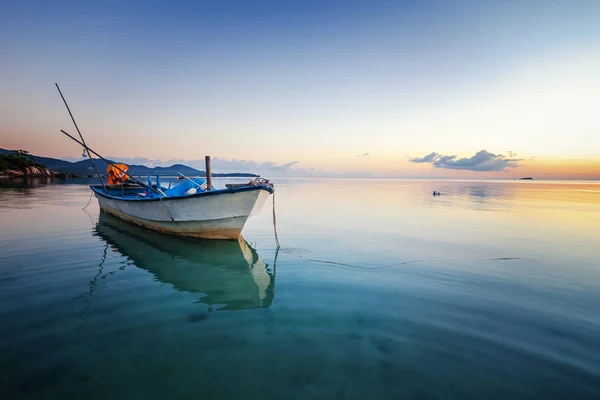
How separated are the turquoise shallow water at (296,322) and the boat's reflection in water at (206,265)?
0.08m

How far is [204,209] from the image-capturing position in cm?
1266

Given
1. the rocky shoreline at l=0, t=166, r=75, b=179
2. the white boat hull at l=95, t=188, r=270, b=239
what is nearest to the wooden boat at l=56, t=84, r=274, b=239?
A: the white boat hull at l=95, t=188, r=270, b=239

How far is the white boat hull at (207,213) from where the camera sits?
1222cm

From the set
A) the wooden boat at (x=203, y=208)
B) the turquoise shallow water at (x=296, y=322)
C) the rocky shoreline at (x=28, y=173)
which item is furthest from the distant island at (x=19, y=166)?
the turquoise shallow water at (x=296, y=322)

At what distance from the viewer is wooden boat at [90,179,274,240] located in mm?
12102

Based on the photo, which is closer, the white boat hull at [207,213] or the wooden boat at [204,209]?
the wooden boat at [204,209]

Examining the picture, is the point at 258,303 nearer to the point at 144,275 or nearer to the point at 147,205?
the point at 144,275

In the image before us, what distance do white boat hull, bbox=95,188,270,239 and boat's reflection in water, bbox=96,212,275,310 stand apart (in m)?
0.46

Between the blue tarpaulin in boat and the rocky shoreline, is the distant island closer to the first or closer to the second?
the rocky shoreline

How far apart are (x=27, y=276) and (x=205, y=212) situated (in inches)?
238

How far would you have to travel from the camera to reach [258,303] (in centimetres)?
671

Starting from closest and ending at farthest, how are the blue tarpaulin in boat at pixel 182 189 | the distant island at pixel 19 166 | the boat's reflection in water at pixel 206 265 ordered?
the boat's reflection in water at pixel 206 265 < the blue tarpaulin in boat at pixel 182 189 < the distant island at pixel 19 166

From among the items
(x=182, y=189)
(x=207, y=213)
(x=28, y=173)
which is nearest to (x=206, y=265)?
(x=207, y=213)

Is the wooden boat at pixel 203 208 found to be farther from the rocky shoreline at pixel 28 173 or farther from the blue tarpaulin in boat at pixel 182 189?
the rocky shoreline at pixel 28 173
